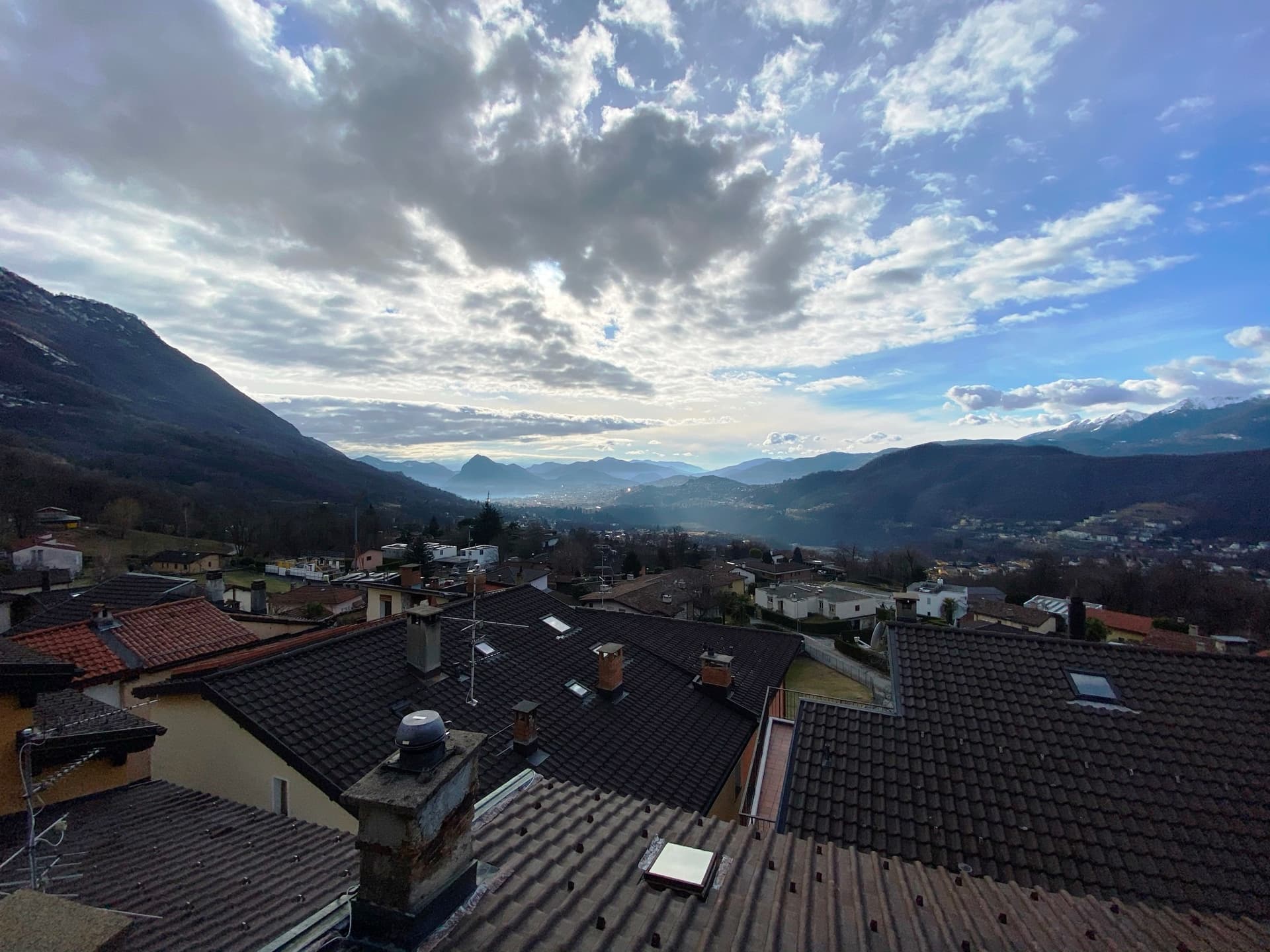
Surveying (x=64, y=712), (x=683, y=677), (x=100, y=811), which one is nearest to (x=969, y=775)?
(x=683, y=677)

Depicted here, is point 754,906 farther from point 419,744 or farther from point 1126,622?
point 1126,622

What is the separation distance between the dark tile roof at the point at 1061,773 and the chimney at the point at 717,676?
18.4 feet

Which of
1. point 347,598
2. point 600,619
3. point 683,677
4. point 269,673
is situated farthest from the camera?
point 347,598

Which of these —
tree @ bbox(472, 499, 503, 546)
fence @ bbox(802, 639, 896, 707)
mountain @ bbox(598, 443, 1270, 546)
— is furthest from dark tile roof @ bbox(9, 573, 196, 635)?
mountain @ bbox(598, 443, 1270, 546)

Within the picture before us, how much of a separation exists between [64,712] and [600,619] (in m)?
10.2

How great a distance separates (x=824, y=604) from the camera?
46438 millimetres

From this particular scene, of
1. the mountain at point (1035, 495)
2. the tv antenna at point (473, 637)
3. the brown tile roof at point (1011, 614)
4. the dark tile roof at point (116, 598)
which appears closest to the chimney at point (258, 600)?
the dark tile roof at point (116, 598)

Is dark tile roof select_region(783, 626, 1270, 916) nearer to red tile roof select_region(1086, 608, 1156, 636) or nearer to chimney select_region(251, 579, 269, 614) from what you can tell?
chimney select_region(251, 579, 269, 614)

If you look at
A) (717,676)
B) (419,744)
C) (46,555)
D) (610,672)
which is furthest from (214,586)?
(46,555)

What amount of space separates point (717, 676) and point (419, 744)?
1062 cm

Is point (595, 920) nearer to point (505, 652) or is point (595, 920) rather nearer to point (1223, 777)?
point (1223, 777)

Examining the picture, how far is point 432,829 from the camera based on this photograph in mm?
2637

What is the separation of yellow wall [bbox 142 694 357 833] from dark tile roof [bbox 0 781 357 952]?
81 centimetres

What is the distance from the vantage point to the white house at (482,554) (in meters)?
64.3
